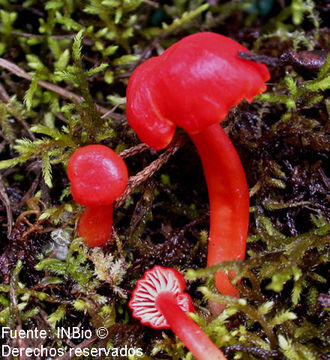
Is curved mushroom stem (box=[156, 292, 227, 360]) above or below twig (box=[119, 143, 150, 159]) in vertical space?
below

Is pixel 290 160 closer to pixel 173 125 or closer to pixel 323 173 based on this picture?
pixel 323 173

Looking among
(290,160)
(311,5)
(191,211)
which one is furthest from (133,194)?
(311,5)

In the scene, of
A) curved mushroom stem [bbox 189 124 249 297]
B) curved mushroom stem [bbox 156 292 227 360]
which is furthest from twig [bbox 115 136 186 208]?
curved mushroom stem [bbox 156 292 227 360]

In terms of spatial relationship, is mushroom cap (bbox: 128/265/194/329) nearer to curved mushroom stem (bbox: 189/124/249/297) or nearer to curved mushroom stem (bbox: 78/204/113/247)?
curved mushroom stem (bbox: 189/124/249/297)

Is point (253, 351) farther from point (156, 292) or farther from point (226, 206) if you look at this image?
point (226, 206)

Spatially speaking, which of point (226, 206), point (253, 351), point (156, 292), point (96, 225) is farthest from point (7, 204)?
point (253, 351)
